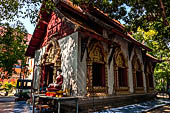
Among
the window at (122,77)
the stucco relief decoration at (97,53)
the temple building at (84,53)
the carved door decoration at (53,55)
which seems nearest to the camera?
the temple building at (84,53)

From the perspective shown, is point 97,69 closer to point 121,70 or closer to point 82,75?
point 82,75

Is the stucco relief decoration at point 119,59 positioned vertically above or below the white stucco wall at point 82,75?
above

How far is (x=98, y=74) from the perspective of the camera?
8.14 m

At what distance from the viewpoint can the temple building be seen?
22.2 ft

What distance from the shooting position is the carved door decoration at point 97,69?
707 centimetres

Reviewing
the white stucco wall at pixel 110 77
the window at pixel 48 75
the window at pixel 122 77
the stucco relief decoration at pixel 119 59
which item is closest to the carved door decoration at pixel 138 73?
the window at pixel 122 77

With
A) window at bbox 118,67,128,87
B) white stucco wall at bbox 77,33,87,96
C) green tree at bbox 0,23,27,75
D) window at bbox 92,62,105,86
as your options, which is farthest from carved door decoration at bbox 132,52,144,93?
green tree at bbox 0,23,27,75

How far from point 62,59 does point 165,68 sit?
17887 mm

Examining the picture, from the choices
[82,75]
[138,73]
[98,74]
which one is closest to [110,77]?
[98,74]

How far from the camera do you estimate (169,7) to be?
6.96m

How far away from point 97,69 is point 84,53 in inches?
68.1

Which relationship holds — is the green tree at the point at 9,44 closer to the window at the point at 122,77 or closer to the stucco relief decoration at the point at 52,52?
the stucco relief decoration at the point at 52,52

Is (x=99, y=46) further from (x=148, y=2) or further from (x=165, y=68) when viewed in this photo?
(x=165, y=68)

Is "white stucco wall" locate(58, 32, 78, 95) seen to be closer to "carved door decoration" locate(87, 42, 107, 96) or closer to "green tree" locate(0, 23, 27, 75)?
"carved door decoration" locate(87, 42, 107, 96)
